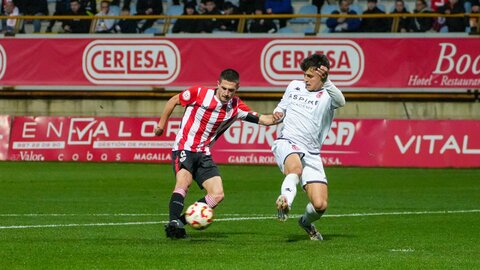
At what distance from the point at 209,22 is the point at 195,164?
726 inches

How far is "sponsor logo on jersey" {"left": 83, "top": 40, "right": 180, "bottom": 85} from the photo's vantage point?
31.8m

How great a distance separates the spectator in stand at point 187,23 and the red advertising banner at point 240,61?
1.10 feet

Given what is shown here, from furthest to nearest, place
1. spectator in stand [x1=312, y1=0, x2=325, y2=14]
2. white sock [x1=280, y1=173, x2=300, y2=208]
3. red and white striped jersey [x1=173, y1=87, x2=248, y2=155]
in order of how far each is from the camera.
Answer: spectator in stand [x1=312, y1=0, x2=325, y2=14] → red and white striped jersey [x1=173, y1=87, x2=248, y2=155] → white sock [x1=280, y1=173, x2=300, y2=208]

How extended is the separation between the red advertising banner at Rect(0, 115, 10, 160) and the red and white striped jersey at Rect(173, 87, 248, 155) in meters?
16.8

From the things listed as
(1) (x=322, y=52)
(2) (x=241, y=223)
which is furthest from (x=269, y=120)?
(1) (x=322, y=52)

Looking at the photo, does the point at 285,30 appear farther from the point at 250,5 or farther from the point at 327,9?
the point at 327,9

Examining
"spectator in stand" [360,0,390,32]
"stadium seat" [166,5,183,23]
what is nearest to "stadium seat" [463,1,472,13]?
"spectator in stand" [360,0,390,32]

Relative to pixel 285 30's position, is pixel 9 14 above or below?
below

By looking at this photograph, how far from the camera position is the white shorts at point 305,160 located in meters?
13.3

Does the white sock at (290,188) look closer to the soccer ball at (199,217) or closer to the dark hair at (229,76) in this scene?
the soccer ball at (199,217)

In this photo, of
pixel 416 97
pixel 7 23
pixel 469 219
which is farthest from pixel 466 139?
pixel 7 23

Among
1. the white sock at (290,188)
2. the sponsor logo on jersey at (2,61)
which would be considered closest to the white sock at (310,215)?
the white sock at (290,188)

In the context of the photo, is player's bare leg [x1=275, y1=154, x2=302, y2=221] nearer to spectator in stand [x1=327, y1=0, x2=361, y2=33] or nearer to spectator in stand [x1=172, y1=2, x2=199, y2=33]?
spectator in stand [x1=327, y1=0, x2=361, y2=33]

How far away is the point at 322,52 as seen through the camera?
30.2 m
